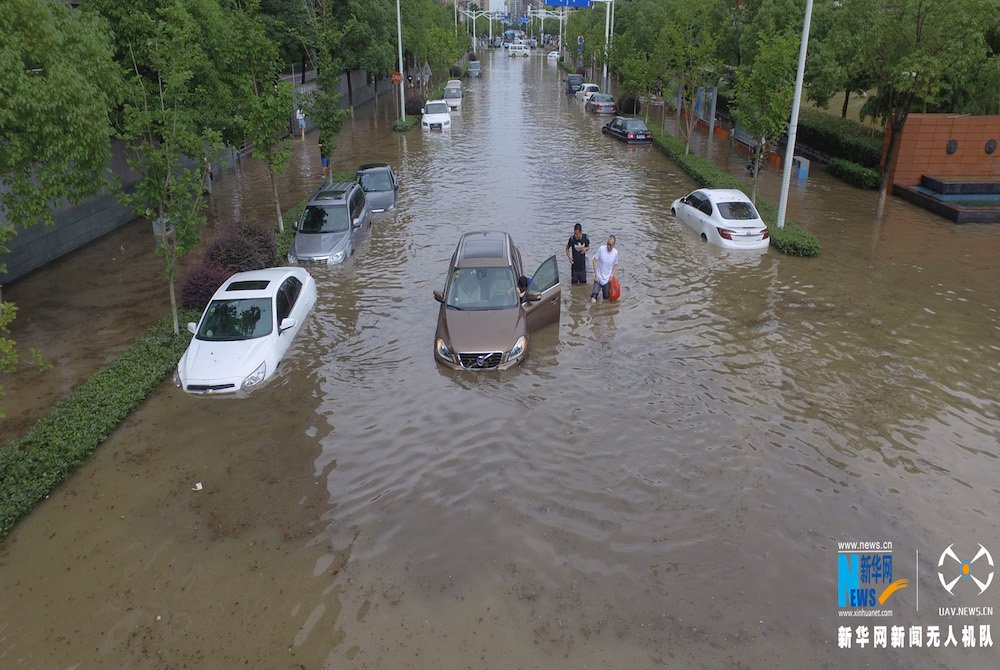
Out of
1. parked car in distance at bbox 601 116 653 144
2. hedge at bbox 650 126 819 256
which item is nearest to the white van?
parked car in distance at bbox 601 116 653 144

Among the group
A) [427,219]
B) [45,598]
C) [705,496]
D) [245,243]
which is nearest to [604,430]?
[705,496]

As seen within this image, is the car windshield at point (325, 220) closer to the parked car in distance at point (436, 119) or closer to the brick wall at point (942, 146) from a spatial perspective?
the brick wall at point (942, 146)

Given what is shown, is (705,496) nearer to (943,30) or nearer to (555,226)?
(555,226)

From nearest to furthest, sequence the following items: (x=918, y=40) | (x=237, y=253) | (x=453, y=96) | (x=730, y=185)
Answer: (x=237, y=253), (x=918, y=40), (x=730, y=185), (x=453, y=96)

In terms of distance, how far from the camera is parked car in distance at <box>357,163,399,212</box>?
23609 mm

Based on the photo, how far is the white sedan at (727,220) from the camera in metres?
18.8

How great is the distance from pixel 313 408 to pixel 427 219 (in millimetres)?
12302

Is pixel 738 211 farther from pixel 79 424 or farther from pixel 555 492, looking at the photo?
pixel 79 424

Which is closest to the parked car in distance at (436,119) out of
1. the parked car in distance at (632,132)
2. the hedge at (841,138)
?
the parked car in distance at (632,132)

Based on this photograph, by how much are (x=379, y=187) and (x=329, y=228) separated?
554cm

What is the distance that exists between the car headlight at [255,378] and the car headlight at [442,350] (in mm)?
2986

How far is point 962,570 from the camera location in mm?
7930

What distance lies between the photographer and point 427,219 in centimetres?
2277

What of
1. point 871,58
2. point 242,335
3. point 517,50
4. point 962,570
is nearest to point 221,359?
point 242,335
